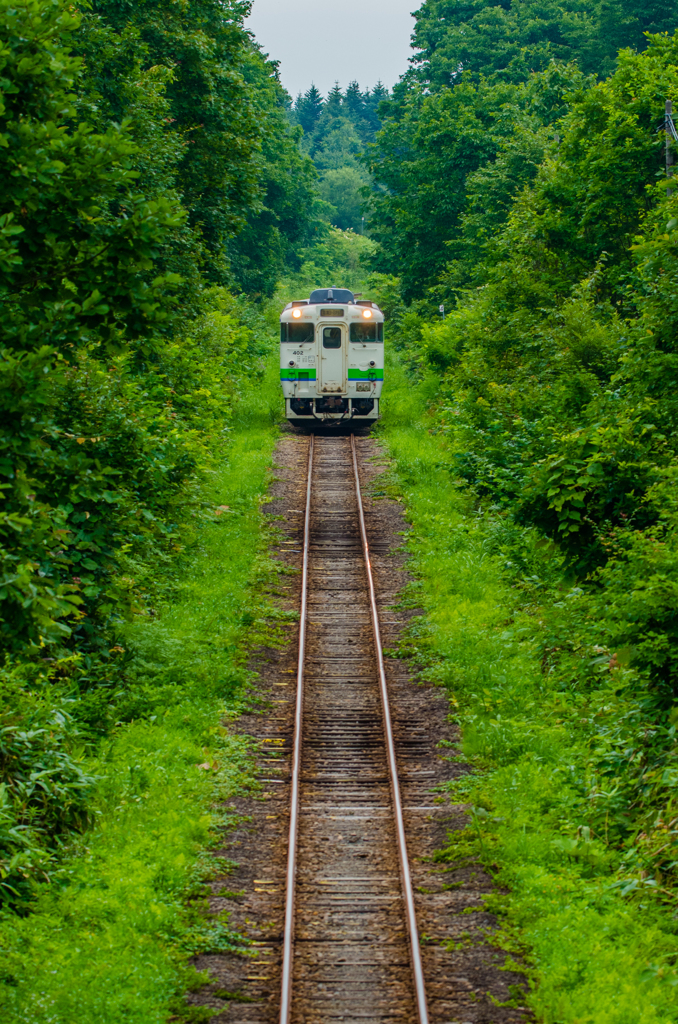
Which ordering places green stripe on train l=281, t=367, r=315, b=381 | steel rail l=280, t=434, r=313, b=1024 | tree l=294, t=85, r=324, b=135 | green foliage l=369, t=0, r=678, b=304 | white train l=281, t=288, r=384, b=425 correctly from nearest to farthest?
steel rail l=280, t=434, r=313, b=1024, green foliage l=369, t=0, r=678, b=304, white train l=281, t=288, r=384, b=425, green stripe on train l=281, t=367, r=315, b=381, tree l=294, t=85, r=324, b=135

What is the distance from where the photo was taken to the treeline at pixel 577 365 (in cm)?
893

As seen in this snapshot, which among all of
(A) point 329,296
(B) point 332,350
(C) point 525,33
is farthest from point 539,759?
(C) point 525,33

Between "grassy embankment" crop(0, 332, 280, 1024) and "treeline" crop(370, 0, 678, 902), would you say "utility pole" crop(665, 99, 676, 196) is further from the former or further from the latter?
"grassy embankment" crop(0, 332, 280, 1024)

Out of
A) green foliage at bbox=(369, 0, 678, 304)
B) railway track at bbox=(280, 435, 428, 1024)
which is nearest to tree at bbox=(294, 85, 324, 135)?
green foliage at bbox=(369, 0, 678, 304)

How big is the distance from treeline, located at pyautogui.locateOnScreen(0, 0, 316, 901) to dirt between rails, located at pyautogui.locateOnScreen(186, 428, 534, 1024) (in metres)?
1.63

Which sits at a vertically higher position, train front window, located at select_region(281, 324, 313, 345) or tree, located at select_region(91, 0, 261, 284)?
tree, located at select_region(91, 0, 261, 284)

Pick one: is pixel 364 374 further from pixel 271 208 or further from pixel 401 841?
pixel 271 208

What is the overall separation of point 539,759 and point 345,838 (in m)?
2.28

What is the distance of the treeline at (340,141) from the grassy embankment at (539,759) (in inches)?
2689

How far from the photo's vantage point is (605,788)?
912 cm

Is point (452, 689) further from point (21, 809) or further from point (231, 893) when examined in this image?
point (21, 809)

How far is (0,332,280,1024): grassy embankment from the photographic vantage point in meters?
6.75

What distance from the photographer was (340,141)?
406ft

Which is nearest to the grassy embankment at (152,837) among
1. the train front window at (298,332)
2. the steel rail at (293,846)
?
the steel rail at (293,846)
